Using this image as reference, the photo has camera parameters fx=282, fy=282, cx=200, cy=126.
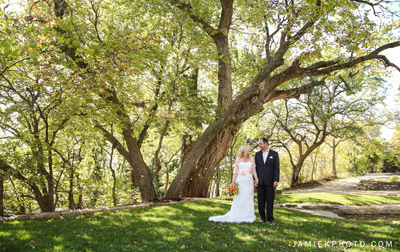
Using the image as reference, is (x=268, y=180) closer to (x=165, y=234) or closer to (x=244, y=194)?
(x=244, y=194)

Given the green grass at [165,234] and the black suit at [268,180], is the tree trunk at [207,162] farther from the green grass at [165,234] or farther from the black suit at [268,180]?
the black suit at [268,180]

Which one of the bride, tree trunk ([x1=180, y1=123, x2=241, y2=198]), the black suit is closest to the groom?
the black suit

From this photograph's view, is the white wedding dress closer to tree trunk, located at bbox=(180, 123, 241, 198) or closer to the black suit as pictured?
the black suit

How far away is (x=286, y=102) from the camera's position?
2238 cm

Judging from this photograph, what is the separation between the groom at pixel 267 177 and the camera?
6605 mm

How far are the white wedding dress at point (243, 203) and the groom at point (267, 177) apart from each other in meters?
0.28

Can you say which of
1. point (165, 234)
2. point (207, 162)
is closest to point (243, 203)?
point (165, 234)

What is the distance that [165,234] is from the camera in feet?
17.6

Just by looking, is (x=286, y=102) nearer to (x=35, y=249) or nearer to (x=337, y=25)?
(x=337, y=25)

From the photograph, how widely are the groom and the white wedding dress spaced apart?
28 cm

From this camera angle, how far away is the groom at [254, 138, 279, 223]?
6.61 metres

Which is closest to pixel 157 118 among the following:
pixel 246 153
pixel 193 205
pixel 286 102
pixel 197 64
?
pixel 197 64

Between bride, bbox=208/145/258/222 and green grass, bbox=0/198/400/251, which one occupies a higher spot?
bride, bbox=208/145/258/222

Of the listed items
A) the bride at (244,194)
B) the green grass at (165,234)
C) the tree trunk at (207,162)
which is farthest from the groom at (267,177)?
the tree trunk at (207,162)
